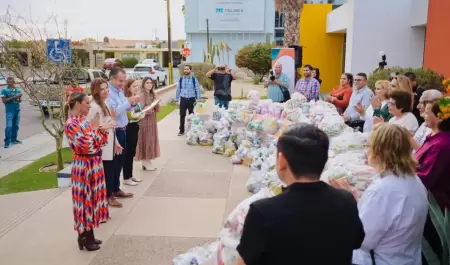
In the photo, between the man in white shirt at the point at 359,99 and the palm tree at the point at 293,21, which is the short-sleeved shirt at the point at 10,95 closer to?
the man in white shirt at the point at 359,99

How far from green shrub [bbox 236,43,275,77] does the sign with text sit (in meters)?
20.4

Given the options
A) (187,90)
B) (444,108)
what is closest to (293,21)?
(187,90)

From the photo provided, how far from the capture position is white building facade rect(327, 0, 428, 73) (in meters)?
14.8

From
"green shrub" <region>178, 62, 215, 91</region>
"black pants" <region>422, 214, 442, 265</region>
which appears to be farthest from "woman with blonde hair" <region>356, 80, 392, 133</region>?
"green shrub" <region>178, 62, 215, 91</region>

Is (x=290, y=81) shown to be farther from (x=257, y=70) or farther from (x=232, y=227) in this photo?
(x=257, y=70)

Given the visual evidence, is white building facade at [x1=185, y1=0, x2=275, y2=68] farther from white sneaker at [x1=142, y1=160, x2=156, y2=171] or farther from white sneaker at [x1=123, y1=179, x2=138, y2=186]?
white sneaker at [x1=123, y1=179, x2=138, y2=186]

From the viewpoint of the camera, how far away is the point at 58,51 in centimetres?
875

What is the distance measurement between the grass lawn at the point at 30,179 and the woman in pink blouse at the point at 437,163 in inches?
232

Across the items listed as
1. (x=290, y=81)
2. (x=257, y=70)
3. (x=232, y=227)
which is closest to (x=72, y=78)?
(x=290, y=81)

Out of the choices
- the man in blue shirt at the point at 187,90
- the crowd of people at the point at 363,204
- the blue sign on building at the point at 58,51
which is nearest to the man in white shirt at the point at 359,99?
the crowd of people at the point at 363,204

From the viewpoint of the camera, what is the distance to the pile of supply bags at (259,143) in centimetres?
389

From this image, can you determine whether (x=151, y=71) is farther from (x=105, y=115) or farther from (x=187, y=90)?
(x=105, y=115)

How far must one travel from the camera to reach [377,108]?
20.8 feet

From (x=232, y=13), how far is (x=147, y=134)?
46278 millimetres
